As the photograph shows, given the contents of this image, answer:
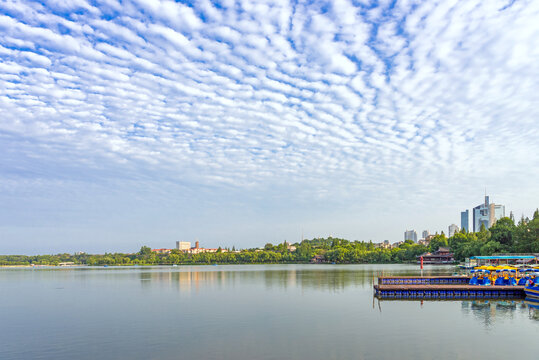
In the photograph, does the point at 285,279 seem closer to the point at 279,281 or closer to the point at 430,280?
the point at 279,281

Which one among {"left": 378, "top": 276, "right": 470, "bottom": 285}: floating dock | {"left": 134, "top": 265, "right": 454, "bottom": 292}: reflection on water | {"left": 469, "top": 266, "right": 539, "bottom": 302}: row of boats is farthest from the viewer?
{"left": 378, "top": 276, "right": 470, "bottom": 285}: floating dock

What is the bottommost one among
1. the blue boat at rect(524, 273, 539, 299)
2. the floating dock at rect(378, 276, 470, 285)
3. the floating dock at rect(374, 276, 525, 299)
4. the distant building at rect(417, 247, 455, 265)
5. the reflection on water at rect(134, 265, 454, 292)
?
the distant building at rect(417, 247, 455, 265)

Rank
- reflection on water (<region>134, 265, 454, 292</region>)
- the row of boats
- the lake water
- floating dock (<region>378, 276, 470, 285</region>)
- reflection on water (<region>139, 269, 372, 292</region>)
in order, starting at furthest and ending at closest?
floating dock (<region>378, 276, 470, 285</region>) < reflection on water (<region>134, 265, 454, 292</region>) < reflection on water (<region>139, 269, 372, 292</region>) < the row of boats < the lake water

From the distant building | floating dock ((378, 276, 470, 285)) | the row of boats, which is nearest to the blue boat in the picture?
the row of boats

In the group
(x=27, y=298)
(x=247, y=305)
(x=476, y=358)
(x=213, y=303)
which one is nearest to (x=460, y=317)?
(x=476, y=358)

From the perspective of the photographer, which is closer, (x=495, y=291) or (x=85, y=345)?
(x=85, y=345)

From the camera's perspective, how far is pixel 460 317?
33.8m

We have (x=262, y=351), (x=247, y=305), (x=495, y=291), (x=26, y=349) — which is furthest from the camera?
(x=495, y=291)

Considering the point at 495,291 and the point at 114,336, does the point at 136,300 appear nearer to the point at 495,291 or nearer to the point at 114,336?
the point at 114,336

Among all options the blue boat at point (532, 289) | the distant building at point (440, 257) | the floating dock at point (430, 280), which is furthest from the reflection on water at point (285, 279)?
the distant building at point (440, 257)

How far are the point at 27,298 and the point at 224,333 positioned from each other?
127 feet

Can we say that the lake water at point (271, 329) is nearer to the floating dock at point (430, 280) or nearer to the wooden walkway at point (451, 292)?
the wooden walkway at point (451, 292)

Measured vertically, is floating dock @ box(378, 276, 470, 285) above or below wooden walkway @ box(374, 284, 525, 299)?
below

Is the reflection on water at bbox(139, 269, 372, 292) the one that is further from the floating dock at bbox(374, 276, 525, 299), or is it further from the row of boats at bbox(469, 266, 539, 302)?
the row of boats at bbox(469, 266, 539, 302)
